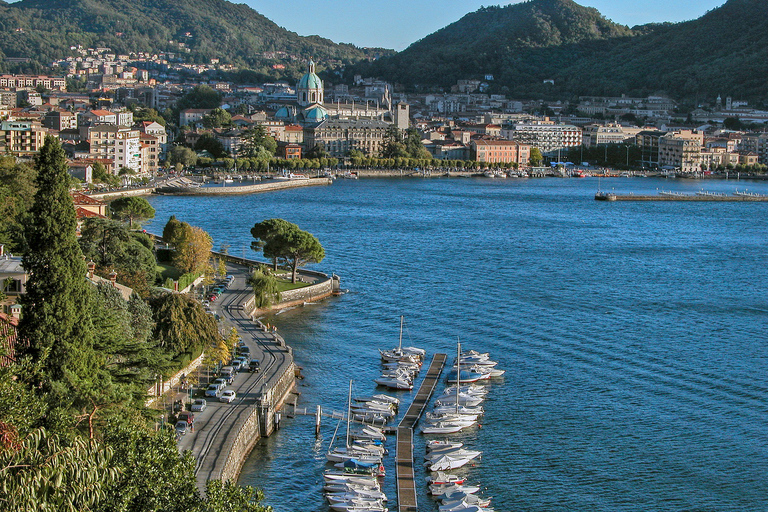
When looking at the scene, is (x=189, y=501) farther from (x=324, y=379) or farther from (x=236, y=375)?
(x=324, y=379)

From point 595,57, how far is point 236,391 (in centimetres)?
8184

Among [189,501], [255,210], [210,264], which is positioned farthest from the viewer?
[255,210]

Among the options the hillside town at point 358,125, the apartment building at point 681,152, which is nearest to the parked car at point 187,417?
the hillside town at point 358,125

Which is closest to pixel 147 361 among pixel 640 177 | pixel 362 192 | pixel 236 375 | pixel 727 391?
pixel 236 375

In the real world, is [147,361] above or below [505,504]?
above

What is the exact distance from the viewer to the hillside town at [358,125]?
3581cm

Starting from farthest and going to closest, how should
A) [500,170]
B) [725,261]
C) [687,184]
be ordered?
[500,170]
[687,184]
[725,261]

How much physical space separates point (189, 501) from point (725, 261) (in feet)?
59.5

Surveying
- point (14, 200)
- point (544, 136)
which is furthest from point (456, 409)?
point (544, 136)

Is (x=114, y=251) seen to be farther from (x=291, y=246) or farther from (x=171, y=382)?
(x=171, y=382)

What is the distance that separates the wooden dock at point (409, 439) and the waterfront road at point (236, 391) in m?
1.42

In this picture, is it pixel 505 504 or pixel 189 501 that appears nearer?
pixel 189 501


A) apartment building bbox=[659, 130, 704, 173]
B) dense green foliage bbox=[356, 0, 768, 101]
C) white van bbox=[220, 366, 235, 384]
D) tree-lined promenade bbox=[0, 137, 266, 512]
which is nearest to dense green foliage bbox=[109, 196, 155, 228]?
tree-lined promenade bbox=[0, 137, 266, 512]

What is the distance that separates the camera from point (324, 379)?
11.7m
